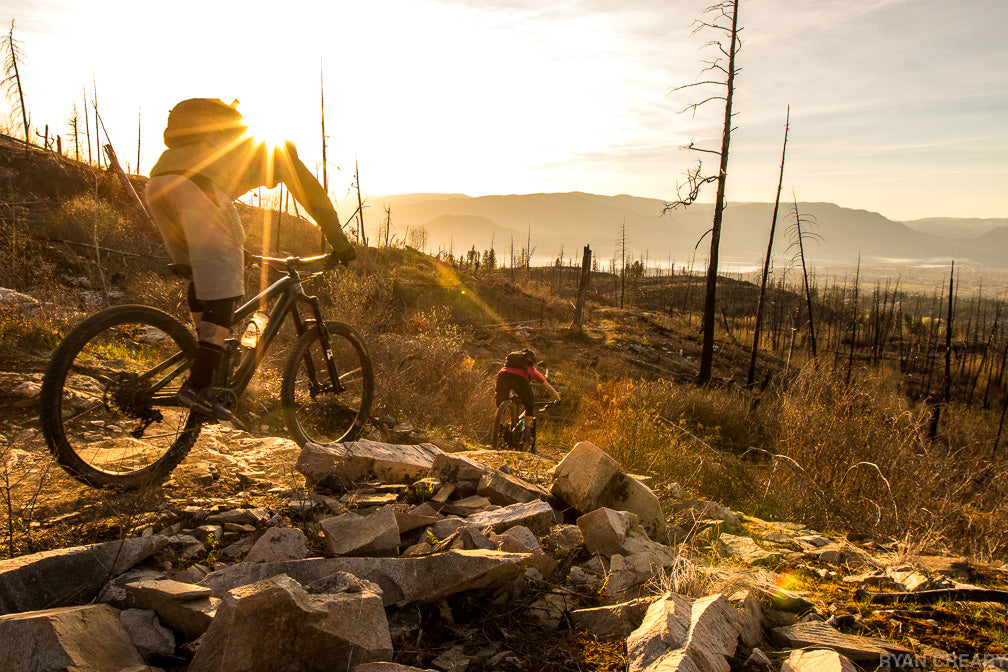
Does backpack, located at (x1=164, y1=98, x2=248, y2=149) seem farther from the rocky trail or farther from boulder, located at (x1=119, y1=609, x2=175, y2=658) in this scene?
boulder, located at (x1=119, y1=609, x2=175, y2=658)

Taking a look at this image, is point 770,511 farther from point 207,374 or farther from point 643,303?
point 643,303

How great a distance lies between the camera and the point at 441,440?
606cm

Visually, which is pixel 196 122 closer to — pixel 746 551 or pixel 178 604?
pixel 178 604

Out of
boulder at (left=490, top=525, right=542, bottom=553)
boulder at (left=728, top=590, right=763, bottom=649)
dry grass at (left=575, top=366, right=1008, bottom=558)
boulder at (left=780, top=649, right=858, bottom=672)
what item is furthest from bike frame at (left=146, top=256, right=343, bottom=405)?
dry grass at (left=575, top=366, right=1008, bottom=558)

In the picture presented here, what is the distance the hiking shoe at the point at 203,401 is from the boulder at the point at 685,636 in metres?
2.65

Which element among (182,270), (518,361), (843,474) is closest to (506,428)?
(518,361)

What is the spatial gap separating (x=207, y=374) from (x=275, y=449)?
117cm

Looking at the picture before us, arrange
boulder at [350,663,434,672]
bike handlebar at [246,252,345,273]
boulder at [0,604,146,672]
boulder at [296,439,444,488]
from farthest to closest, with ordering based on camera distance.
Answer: bike handlebar at [246,252,345,273], boulder at [296,439,444,488], boulder at [350,663,434,672], boulder at [0,604,146,672]

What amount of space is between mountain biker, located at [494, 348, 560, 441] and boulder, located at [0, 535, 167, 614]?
5.73 metres

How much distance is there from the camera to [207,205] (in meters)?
3.22

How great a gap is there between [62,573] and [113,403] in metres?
1.42

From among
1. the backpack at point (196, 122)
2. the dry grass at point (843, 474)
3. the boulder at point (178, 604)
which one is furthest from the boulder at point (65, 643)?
the dry grass at point (843, 474)

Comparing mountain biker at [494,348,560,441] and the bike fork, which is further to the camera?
mountain biker at [494,348,560,441]

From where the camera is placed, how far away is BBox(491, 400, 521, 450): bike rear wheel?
25.3 ft
